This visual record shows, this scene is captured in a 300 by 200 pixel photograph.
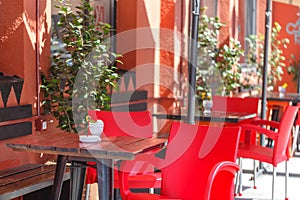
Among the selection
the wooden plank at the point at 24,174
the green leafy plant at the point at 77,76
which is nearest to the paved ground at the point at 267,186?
the wooden plank at the point at 24,174

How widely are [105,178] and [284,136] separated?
2.22 meters

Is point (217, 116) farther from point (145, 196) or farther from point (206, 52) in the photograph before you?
point (206, 52)

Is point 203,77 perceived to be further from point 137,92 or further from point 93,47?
point 93,47

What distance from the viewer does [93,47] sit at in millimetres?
5562

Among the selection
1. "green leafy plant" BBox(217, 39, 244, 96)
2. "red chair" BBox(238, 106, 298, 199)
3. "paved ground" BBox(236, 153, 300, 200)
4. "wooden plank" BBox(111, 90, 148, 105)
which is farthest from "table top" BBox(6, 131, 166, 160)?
"green leafy plant" BBox(217, 39, 244, 96)

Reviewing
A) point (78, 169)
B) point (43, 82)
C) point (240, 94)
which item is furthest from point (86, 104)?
point (240, 94)

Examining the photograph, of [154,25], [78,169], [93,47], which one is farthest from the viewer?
[154,25]

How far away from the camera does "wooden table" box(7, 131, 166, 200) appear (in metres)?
3.63

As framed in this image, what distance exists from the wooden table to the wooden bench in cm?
25

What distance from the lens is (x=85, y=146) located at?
3744 millimetres

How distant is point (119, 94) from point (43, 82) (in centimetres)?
146

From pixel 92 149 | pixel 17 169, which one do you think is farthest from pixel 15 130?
pixel 92 149

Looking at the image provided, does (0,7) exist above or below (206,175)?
above

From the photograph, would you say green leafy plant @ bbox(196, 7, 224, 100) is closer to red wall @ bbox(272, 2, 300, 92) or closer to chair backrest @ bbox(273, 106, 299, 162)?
chair backrest @ bbox(273, 106, 299, 162)
